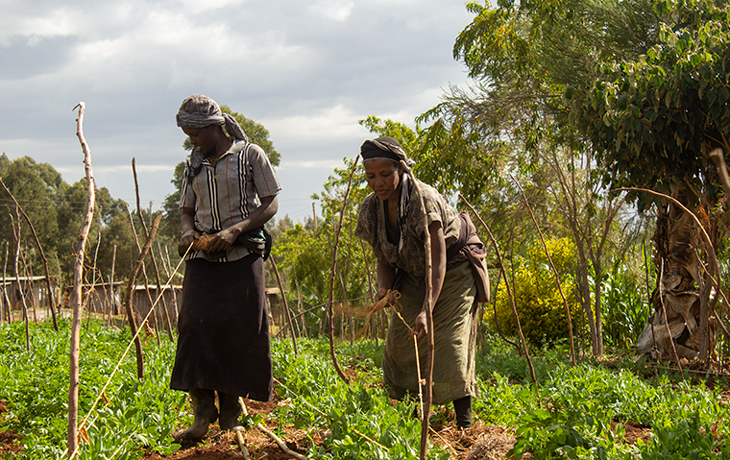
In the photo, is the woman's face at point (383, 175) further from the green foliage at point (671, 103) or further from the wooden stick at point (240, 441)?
the green foliage at point (671, 103)

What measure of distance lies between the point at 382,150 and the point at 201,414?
5.12ft

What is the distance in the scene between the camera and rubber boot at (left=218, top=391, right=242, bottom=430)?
2.82 meters

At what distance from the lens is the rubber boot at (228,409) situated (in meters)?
2.82

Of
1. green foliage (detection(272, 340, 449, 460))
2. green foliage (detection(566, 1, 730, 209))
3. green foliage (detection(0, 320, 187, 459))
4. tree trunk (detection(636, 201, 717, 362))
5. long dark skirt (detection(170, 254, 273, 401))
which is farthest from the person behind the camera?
tree trunk (detection(636, 201, 717, 362))

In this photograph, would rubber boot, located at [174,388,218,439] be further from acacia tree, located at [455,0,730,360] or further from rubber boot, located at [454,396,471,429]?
acacia tree, located at [455,0,730,360]

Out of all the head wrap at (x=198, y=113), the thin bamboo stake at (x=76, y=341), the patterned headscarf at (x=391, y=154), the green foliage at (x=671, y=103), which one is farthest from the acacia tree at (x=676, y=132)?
the thin bamboo stake at (x=76, y=341)

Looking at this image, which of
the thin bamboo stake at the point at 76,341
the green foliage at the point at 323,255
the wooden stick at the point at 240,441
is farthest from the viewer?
the green foliage at the point at 323,255

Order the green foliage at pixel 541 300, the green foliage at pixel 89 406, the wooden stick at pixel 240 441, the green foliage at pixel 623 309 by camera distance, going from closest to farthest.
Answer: the green foliage at pixel 89 406, the wooden stick at pixel 240 441, the green foliage at pixel 623 309, the green foliage at pixel 541 300

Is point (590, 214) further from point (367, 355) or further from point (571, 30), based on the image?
point (367, 355)

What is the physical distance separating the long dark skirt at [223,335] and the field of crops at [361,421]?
0.68ft

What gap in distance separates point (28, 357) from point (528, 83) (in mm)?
6613

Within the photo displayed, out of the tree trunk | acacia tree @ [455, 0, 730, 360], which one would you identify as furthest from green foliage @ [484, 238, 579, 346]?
the tree trunk

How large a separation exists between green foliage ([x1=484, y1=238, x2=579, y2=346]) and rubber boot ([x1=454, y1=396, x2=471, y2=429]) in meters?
6.12

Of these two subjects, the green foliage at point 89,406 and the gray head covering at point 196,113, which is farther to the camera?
the gray head covering at point 196,113
